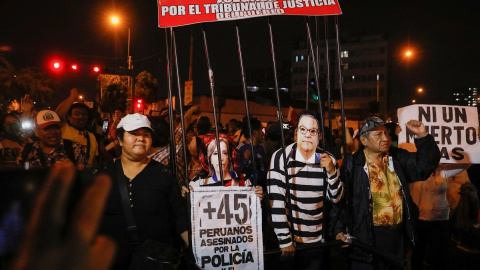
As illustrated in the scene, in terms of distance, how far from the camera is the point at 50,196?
162cm

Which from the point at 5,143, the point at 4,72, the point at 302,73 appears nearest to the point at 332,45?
the point at 302,73

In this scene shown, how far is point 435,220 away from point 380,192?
7.71ft

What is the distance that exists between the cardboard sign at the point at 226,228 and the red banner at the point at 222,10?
150cm

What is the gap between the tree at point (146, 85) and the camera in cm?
3547

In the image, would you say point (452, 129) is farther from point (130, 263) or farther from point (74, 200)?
point (74, 200)

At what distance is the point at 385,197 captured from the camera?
14.3ft

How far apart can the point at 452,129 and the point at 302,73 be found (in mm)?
121672

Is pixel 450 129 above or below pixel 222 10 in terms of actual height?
A: below

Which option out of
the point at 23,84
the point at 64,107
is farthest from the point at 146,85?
the point at 64,107

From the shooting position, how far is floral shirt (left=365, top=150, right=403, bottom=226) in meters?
4.32

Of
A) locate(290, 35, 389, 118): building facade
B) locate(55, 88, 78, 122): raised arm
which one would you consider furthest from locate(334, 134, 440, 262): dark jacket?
locate(290, 35, 389, 118): building facade

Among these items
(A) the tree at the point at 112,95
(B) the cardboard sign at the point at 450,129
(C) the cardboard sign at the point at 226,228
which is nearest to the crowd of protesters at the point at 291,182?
(C) the cardboard sign at the point at 226,228

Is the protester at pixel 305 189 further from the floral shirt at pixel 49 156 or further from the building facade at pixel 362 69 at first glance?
the building facade at pixel 362 69

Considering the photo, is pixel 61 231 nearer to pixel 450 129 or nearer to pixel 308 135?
pixel 308 135
